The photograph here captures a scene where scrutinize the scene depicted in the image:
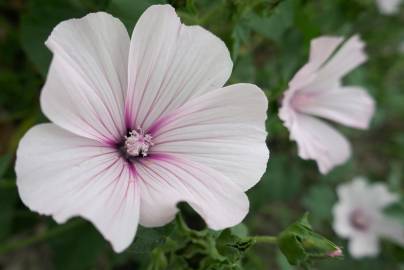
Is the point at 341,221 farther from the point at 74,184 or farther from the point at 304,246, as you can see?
the point at 74,184

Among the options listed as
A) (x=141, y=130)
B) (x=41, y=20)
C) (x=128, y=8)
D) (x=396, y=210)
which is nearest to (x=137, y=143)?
(x=141, y=130)

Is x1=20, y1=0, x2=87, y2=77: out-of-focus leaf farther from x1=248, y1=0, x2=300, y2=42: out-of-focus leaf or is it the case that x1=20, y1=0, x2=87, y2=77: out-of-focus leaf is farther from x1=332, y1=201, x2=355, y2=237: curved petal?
x1=332, y1=201, x2=355, y2=237: curved petal

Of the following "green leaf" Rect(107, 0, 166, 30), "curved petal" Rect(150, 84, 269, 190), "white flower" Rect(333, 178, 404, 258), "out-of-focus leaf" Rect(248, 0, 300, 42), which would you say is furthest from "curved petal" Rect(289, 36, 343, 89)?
"white flower" Rect(333, 178, 404, 258)

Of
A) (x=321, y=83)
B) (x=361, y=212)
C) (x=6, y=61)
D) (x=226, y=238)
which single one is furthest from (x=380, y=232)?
(x=6, y=61)

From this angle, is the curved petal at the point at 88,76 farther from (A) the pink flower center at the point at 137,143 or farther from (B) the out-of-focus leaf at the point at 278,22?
(B) the out-of-focus leaf at the point at 278,22

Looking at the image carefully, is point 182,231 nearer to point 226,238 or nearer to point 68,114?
point 226,238

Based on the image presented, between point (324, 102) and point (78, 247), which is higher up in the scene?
point (324, 102)
